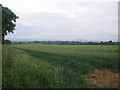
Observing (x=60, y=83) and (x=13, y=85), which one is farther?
(x=60, y=83)

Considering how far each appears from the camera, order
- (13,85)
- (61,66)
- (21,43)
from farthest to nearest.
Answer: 1. (21,43)
2. (61,66)
3. (13,85)

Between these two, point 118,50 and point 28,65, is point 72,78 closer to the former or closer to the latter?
point 28,65

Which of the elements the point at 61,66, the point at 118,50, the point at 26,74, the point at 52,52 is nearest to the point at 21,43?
the point at 52,52

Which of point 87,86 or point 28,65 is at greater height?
point 28,65

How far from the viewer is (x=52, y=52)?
5.26m

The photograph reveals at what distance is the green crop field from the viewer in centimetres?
342

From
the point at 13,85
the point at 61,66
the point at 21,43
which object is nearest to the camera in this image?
the point at 13,85

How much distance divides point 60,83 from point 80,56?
5.51ft

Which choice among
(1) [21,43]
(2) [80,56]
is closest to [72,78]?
(2) [80,56]

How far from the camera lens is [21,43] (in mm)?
5746

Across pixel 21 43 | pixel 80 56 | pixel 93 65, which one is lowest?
pixel 93 65

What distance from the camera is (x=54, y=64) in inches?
190

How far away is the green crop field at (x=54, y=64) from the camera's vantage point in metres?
3.42

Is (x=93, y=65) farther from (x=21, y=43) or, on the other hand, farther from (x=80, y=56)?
(x=21, y=43)
